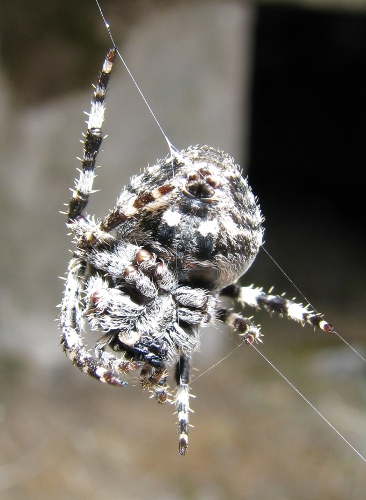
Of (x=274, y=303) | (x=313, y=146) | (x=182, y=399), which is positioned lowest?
(x=182, y=399)

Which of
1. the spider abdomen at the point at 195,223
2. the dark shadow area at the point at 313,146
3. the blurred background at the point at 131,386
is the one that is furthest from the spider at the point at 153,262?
the dark shadow area at the point at 313,146

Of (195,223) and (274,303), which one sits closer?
(195,223)

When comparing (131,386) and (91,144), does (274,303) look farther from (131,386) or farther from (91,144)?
(131,386)

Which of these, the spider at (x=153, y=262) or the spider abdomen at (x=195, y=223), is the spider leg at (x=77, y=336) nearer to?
the spider at (x=153, y=262)

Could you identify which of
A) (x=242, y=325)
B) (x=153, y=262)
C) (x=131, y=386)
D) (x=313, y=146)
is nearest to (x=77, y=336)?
(x=153, y=262)

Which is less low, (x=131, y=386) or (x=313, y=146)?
(x=313, y=146)

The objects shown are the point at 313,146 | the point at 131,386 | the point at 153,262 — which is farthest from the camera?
the point at 313,146
